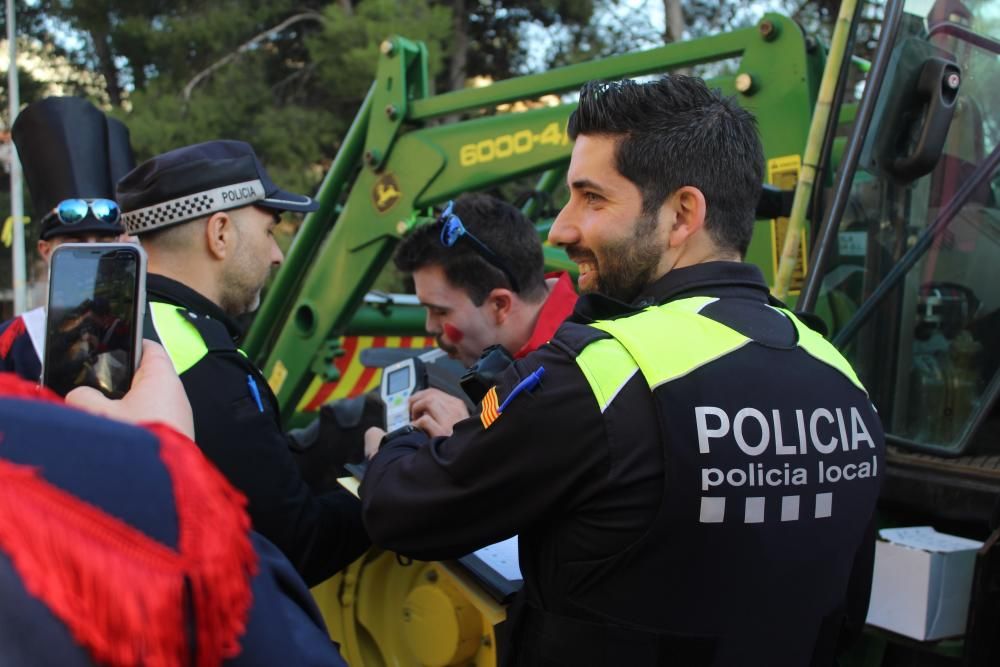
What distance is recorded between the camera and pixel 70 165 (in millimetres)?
3428

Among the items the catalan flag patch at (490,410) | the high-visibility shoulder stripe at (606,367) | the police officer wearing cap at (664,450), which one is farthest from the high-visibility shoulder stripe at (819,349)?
the catalan flag patch at (490,410)

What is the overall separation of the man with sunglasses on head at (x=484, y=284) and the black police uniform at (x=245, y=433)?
0.75m

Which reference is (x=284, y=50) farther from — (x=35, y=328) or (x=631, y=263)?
(x=631, y=263)

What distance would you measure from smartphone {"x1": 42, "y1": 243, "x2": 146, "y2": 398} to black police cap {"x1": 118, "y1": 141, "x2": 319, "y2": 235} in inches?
35.6

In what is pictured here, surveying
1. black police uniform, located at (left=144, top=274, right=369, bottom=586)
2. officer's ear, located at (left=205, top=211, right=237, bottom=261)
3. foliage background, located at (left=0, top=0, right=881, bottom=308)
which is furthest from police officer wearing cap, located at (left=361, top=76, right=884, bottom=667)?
foliage background, located at (left=0, top=0, right=881, bottom=308)

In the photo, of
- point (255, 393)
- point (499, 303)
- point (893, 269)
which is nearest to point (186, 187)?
point (255, 393)

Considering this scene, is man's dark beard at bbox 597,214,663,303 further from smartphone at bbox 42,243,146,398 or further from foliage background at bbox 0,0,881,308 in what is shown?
foliage background at bbox 0,0,881,308

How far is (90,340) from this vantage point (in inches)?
48.0

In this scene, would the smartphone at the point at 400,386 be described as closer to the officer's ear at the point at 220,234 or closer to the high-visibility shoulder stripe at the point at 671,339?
the officer's ear at the point at 220,234

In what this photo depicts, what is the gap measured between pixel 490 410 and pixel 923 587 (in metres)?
1.23

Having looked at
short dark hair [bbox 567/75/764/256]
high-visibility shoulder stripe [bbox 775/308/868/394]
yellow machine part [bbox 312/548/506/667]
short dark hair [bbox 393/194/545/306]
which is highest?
short dark hair [bbox 567/75/764/256]

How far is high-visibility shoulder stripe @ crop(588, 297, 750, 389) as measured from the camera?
1.37 meters

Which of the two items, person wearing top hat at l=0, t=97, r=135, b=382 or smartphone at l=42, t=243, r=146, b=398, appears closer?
smartphone at l=42, t=243, r=146, b=398

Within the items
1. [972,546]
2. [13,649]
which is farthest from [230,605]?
[972,546]
